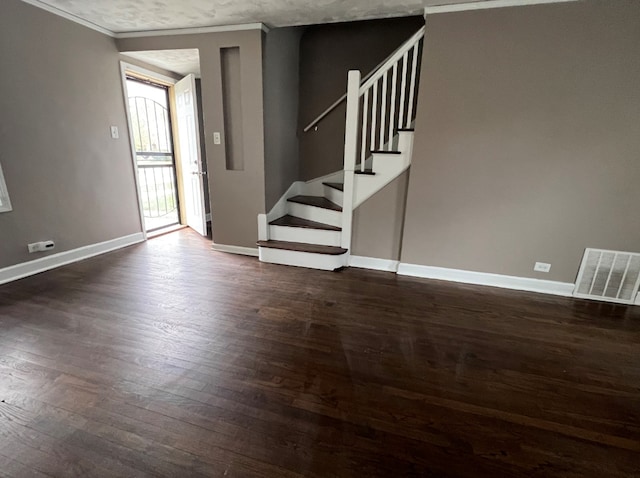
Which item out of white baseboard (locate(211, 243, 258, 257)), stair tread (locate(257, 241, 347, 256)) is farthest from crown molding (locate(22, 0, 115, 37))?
stair tread (locate(257, 241, 347, 256))

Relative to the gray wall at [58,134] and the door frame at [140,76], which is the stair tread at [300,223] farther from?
the gray wall at [58,134]

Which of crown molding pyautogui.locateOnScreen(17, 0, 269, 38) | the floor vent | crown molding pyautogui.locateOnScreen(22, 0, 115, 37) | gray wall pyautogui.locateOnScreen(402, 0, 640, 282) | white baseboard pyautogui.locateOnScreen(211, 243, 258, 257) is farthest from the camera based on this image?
white baseboard pyautogui.locateOnScreen(211, 243, 258, 257)

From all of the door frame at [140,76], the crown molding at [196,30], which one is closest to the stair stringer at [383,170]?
the crown molding at [196,30]

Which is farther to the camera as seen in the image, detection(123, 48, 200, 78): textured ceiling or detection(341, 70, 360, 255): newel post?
detection(123, 48, 200, 78): textured ceiling

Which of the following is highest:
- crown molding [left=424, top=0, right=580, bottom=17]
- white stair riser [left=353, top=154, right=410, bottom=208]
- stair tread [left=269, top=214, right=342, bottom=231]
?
crown molding [left=424, top=0, right=580, bottom=17]

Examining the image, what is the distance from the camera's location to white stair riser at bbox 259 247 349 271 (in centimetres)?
318

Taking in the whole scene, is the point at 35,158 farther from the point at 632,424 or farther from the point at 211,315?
the point at 632,424

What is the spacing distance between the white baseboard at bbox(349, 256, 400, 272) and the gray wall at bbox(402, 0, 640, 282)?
1.80 feet

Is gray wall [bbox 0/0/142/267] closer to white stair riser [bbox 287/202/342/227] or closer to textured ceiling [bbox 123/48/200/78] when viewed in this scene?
textured ceiling [bbox 123/48/200/78]

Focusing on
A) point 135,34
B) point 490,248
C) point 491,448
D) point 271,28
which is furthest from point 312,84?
point 491,448

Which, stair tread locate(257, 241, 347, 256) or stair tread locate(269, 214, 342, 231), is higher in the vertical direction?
stair tread locate(269, 214, 342, 231)

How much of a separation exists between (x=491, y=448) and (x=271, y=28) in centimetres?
390

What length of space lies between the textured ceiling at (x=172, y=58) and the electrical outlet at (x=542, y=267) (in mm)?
4162

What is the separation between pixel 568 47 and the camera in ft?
7.61
